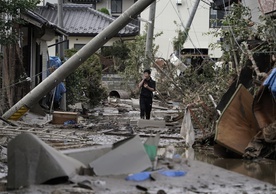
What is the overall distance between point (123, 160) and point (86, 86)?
56.4 ft

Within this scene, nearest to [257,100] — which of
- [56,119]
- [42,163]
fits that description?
[42,163]

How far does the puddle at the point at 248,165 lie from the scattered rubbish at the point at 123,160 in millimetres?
1888

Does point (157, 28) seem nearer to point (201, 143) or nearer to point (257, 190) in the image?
point (201, 143)

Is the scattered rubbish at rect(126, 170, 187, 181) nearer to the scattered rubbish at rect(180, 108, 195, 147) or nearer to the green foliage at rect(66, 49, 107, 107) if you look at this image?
the scattered rubbish at rect(180, 108, 195, 147)

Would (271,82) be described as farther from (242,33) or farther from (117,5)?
(117,5)

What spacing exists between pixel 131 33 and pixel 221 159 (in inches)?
1119

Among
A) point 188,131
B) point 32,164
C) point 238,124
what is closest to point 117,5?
point 188,131

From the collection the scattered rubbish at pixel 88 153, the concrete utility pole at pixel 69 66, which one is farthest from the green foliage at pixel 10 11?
the scattered rubbish at pixel 88 153

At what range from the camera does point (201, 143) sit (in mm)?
14039

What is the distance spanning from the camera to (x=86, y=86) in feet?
85.3

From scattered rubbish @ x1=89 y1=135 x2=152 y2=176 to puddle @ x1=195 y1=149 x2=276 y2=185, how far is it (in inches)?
74.3

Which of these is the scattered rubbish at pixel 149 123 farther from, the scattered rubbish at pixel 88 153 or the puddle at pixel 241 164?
the scattered rubbish at pixel 88 153

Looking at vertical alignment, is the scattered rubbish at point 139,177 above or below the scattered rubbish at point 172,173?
above

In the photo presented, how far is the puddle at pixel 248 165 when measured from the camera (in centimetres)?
1005
